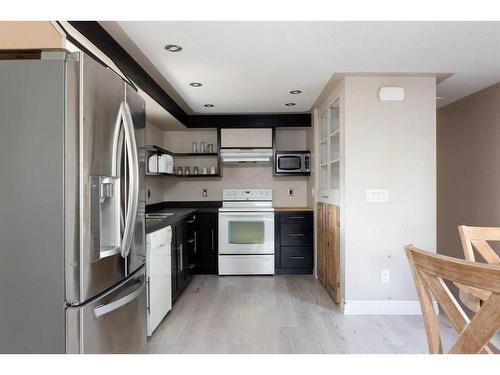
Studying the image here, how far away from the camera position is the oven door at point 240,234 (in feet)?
14.1

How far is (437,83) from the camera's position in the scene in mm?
3143

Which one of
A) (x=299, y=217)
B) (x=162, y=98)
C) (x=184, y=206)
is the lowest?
(x=299, y=217)

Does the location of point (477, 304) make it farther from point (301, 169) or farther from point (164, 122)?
point (164, 122)

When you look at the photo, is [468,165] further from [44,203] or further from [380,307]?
[44,203]

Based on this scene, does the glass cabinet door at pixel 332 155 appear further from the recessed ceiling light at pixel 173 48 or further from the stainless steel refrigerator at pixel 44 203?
the stainless steel refrigerator at pixel 44 203

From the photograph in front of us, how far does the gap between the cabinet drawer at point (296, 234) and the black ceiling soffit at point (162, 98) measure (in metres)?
1.44

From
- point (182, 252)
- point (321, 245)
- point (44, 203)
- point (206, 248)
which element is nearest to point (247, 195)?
point (206, 248)

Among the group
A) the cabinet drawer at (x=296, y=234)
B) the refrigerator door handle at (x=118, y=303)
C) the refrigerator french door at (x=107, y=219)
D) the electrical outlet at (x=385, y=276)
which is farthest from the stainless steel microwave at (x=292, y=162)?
the refrigerator door handle at (x=118, y=303)

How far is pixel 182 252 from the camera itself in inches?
137

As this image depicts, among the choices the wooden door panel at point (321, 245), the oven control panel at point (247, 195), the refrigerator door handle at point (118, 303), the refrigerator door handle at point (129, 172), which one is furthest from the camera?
the oven control panel at point (247, 195)

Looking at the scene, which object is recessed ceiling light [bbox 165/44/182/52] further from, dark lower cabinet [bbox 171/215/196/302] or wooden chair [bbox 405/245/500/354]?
wooden chair [bbox 405/245/500/354]

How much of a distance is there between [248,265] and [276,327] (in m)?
1.62

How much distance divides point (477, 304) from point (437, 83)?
7.98 ft
